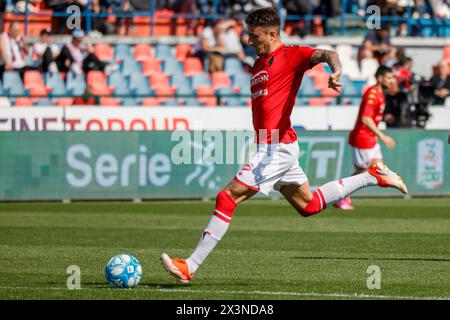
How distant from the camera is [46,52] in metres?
24.7

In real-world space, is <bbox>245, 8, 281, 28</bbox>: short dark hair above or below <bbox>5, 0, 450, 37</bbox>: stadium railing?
above

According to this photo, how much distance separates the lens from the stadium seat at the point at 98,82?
24734mm

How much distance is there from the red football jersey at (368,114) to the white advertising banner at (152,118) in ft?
12.7

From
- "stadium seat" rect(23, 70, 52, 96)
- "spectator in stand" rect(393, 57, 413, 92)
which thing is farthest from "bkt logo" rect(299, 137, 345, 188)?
"stadium seat" rect(23, 70, 52, 96)

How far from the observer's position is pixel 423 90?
84.2ft

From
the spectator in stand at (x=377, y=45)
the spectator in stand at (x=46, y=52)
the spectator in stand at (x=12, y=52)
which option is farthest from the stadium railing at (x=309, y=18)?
the spectator in stand at (x=12, y=52)

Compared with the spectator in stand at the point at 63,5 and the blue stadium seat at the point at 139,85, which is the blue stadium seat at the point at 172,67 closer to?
the blue stadium seat at the point at 139,85

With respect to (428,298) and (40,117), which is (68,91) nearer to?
(40,117)

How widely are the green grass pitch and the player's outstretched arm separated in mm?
1744

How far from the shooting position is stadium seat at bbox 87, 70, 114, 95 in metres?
24.7

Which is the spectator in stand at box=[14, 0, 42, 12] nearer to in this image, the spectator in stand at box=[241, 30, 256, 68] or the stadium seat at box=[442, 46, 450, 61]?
the spectator in stand at box=[241, 30, 256, 68]

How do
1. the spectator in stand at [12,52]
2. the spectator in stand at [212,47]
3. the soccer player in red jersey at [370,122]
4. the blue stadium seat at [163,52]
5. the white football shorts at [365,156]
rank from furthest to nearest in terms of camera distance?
the blue stadium seat at [163,52], the spectator in stand at [212,47], the spectator in stand at [12,52], the white football shorts at [365,156], the soccer player in red jersey at [370,122]

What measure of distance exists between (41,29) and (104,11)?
5.36 feet
